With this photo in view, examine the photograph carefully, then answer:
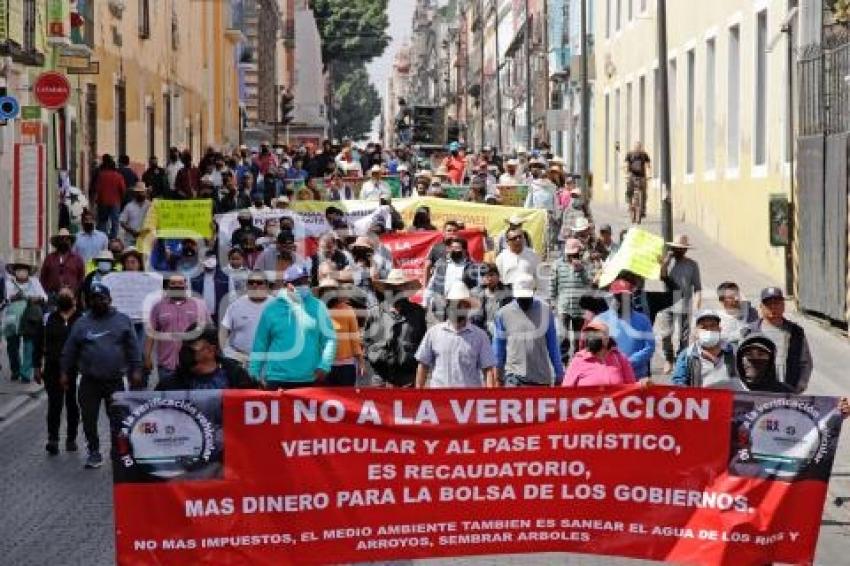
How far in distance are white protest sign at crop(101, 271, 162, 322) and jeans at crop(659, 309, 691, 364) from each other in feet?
17.0

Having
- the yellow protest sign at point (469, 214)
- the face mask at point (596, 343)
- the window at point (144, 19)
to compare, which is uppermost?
the window at point (144, 19)

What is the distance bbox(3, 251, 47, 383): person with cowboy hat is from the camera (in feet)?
69.6

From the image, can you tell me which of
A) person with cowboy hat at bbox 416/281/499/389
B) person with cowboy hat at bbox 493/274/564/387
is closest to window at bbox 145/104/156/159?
person with cowboy hat at bbox 493/274/564/387

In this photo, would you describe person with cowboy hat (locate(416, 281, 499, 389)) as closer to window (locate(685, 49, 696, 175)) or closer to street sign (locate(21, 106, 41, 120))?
street sign (locate(21, 106, 41, 120))

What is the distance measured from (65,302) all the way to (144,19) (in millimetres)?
30198

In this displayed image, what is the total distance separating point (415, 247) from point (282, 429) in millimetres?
15210

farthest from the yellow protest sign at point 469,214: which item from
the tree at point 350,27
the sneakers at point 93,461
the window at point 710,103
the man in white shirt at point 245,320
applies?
the tree at point 350,27

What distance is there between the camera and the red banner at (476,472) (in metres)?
10.3

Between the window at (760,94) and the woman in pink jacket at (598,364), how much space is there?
18.1 meters

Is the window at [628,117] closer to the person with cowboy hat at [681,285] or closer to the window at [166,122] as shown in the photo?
the window at [166,122]

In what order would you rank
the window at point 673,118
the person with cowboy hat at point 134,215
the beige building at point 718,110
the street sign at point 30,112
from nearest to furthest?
the person with cowboy hat at point 134,215 → the beige building at point 718,110 → the street sign at point 30,112 → the window at point 673,118

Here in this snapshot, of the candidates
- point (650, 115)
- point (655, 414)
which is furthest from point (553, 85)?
point (655, 414)

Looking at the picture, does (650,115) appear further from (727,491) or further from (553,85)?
(727,491)

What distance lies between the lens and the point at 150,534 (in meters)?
10.1
